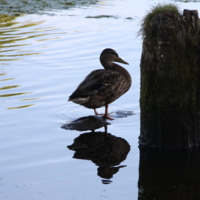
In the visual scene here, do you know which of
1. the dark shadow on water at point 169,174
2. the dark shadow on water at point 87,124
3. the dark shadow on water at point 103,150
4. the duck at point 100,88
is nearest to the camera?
the dark shadow on water at point 169,174

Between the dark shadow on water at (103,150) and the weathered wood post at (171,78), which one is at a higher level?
the weathered wood post at (171,78)

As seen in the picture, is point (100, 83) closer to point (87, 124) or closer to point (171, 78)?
point (87, 124)

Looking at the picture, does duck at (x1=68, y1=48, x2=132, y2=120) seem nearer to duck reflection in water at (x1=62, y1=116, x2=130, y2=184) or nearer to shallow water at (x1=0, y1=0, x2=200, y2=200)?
shallow water at (x1=0, y1=0, x2=200, y2=200)

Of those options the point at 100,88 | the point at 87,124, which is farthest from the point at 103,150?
the point at 100,88

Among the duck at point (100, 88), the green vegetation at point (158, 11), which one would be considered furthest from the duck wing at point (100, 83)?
the green vegetation at point (158, 11)

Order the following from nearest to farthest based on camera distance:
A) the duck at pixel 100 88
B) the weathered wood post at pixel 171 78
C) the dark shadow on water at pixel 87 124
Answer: the weathered wood post at pixel 171 78, the dark shadow on water at pixel 87 124, the duck at pixel 100 88

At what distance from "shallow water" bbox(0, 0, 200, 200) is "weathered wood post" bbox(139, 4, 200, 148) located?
474 mm

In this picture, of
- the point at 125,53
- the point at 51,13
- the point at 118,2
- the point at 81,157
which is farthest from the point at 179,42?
the point at 118,2

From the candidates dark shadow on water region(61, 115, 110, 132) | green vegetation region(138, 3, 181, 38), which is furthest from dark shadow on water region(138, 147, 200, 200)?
green vegetation region(138, 3, 181, 38)

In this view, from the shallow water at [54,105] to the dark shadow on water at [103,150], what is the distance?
0.25ft

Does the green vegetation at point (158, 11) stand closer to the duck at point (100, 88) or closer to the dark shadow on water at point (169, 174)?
the dark shadow on water at point (169, 174)

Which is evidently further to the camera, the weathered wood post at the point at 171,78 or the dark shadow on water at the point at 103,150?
the weathered wood post at the point at 171,78

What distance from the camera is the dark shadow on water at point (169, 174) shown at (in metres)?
4.54

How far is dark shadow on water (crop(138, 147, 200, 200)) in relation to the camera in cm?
454
